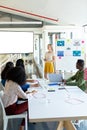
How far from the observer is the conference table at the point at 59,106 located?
85.4 inches

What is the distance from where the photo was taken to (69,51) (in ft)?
22.4

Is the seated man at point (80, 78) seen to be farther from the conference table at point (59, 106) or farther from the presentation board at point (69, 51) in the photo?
the presentation board at point (69, 51)

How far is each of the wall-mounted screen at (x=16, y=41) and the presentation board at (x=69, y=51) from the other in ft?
3.46

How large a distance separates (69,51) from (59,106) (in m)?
4.44

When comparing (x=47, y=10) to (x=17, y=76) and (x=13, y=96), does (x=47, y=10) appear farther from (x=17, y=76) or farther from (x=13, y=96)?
(x=13, y=96)

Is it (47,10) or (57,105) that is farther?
(47,10)

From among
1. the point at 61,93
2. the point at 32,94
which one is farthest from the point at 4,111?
the point at 61,93

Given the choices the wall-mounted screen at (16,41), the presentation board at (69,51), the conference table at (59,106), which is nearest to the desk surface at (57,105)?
the conference table at (59,106)

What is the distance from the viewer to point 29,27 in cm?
744

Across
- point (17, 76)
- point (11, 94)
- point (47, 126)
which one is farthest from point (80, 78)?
point (11, 94)

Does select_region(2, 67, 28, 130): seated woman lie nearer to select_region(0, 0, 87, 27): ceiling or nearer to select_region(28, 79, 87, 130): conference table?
select_region(28, 79, 87, 130): conference table

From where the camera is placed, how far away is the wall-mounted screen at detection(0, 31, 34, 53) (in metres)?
7.16

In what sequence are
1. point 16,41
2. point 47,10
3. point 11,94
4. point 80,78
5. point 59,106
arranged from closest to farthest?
point 59,106 < point 11,94 < point 80,78 < point 16,41 < point 47,10

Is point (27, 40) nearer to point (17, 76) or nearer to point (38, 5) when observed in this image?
point (38, 5)
